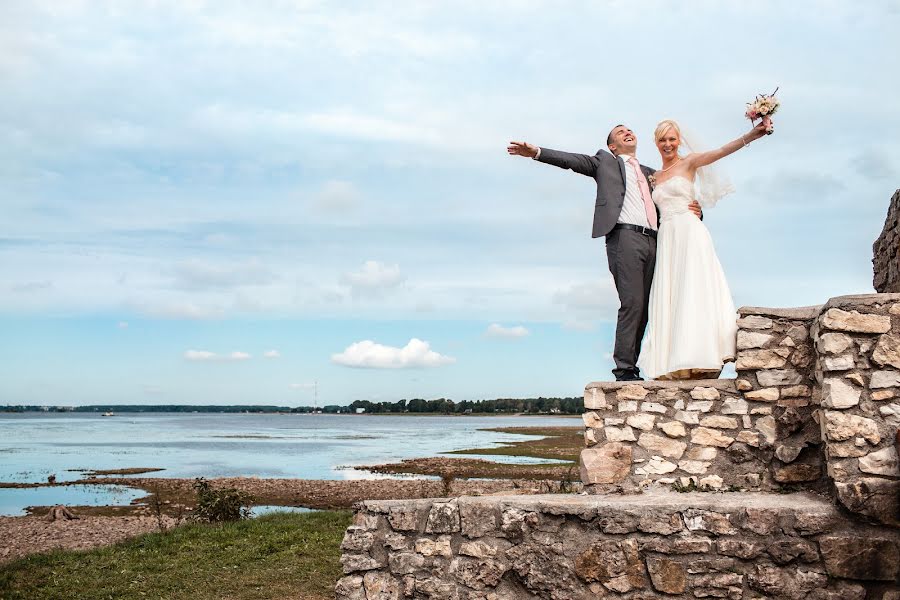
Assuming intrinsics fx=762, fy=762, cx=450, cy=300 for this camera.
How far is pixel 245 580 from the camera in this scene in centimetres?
935

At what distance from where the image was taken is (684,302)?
6.73m

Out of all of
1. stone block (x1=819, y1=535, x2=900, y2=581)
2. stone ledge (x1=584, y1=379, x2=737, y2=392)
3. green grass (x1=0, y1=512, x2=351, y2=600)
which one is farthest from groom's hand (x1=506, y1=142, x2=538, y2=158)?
green grass (x1=0, y1=512, x2=351, y2=600)

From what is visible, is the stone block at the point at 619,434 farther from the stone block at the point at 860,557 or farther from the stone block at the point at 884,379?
the stone block at the point at 884,379

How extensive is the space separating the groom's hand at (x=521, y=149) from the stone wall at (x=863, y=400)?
9.84 ft

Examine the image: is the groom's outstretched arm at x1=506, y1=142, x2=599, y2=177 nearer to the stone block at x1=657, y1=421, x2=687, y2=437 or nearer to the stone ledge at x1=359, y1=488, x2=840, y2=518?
the stone block at x1=657, y1=421, x2=687, y2=437

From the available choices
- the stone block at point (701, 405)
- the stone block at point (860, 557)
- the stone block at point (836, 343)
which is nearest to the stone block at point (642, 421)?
the stone block at point (701, 405)

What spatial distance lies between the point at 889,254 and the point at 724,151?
3.31 m

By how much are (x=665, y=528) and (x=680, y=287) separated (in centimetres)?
232

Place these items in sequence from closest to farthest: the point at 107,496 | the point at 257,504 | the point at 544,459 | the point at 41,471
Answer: the point at 257,504 < the point at 107,496 < the point at 41,471 < the point at 544,459

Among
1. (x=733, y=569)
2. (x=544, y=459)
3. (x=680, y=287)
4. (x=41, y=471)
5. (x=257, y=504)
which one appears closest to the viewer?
(x=733, y=569)

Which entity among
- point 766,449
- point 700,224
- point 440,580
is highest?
point 700,224

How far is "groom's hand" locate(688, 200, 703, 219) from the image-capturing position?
711cm

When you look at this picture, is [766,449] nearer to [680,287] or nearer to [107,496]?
[680,287]

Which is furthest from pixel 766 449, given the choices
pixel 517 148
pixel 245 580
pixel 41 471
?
pixel 41 471
